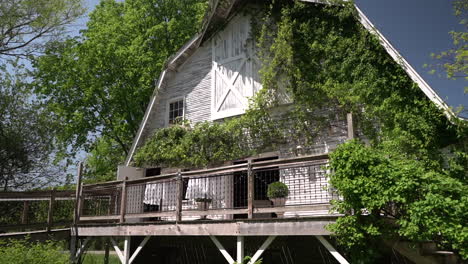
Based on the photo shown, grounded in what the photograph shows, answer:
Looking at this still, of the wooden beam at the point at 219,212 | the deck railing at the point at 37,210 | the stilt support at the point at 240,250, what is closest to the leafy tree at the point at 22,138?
the deck railing at the point at 37,210

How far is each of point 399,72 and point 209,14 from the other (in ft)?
21.6

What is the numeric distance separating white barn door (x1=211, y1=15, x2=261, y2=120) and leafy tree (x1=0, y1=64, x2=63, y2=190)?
45.8ft

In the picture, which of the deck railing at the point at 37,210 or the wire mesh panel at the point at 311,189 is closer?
the wire mesh panel at the point at 311,189

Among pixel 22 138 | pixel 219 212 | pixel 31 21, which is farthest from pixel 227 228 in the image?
pixel 22 138

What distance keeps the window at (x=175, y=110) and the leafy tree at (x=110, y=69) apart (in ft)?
24.0

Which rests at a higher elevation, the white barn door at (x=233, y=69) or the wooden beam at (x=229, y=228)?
the white barn door at (x=233, y=69)

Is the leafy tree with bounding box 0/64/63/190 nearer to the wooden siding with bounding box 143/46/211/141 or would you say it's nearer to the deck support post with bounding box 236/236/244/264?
the wooden siding with bounding box 143/46/211/141

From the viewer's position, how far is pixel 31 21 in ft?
63.6

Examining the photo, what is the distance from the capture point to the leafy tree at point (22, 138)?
69.1ft

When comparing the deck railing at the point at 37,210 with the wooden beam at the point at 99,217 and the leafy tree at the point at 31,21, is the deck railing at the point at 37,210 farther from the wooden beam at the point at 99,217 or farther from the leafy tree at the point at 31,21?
the leafy tree at the point at 31,21

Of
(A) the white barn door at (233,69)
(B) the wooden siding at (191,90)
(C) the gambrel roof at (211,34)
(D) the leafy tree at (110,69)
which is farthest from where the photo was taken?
(D) the leafy tree at (110,69)

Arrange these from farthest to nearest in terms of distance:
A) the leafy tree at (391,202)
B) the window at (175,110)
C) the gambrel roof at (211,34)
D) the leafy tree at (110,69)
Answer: the leafy tree at (110,69)
the window at (175,110)
the gambrel roof at (211,34)
the leafy tree at (391,202)

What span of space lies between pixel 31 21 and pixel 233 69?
1242 centimetres

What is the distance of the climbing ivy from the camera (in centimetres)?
599
